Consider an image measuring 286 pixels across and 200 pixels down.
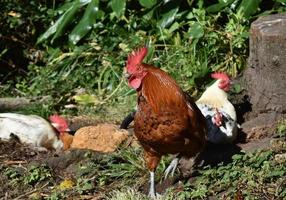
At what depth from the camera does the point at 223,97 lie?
5.91 m

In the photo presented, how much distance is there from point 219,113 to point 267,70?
664 mm

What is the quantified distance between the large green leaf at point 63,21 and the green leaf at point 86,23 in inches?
4.1

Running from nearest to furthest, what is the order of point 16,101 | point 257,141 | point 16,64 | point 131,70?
1. point 131,70
2. point 257,141
3. point 16,101
4. point 16,64

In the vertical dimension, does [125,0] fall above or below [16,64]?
above

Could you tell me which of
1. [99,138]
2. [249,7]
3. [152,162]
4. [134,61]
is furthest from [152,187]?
[249,7]

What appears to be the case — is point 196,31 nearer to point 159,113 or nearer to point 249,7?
point 249,7

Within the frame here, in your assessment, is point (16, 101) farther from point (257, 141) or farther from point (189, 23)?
point (257, 141)

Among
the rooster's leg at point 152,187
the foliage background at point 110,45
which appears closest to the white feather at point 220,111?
the rooster's leg at point 152,187

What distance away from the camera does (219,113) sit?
5664mm

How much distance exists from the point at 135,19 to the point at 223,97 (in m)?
2.61

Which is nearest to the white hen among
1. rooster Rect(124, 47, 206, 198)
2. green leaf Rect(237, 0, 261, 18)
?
rooster Rect(124, 47, 206, 198)

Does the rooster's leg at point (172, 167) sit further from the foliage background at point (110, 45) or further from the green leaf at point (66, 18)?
the green leaf at point (66, 18)

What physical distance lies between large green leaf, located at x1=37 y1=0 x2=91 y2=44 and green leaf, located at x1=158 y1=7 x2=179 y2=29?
82 centimetres

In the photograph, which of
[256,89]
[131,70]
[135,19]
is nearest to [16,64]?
[135,19]
